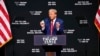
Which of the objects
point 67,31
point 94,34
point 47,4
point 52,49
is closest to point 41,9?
point 47,4

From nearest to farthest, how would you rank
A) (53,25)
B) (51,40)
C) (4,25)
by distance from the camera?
1. (51,40)
2. (53,25)
3. (4,25)

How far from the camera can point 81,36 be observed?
8125mm

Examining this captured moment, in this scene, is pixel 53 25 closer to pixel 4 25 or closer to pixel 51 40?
pixel 51 40

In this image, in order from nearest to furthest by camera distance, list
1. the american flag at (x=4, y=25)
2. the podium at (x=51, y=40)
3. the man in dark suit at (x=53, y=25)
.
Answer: the podium at (x=51, y=40) → the man in dark suit at (x=53, y=25) → the american flag at (x=4, y=25)

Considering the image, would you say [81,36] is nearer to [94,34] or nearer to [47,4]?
[94,34]

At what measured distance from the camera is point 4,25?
26.7 ft

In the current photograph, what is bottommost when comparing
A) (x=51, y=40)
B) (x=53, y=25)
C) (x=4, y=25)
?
(x=4, y=25)

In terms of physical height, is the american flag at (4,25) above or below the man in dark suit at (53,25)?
below

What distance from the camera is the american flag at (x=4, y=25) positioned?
8.09 metres

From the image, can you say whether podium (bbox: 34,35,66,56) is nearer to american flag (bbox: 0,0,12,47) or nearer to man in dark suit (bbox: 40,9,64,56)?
man in dark suit (bbox: 40,9,64,56)

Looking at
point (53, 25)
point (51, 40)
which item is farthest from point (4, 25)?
point (51, 40)

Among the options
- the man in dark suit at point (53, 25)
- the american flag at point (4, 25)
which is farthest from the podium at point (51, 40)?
the american flag at point (4, 25)

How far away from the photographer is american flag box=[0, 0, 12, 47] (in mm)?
8086

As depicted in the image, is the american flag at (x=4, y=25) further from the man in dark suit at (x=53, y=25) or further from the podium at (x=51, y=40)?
the podium at (x=51, y=40)
